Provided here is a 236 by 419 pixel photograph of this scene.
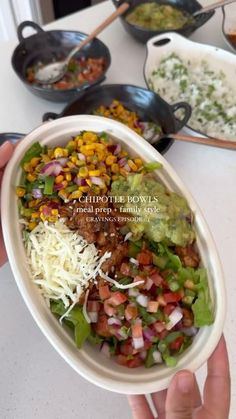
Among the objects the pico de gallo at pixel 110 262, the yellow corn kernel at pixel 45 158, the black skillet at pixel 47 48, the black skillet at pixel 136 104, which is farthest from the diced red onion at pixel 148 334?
the black skillet at pixel 47 48

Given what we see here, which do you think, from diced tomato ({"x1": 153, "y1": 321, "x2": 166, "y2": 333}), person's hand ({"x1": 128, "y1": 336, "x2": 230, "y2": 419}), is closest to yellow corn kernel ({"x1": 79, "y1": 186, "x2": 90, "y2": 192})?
diced tomato ({"x1": 153, "y1": 321, "x2": 166, "y2": 333})

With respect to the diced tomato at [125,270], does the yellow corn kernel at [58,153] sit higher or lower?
higher

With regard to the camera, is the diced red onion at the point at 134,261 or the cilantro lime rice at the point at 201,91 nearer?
the diced red onion at the point at 134,261

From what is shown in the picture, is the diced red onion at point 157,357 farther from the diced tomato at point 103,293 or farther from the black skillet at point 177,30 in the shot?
the black skillet at point 177,30

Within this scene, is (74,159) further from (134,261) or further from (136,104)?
(136,104)

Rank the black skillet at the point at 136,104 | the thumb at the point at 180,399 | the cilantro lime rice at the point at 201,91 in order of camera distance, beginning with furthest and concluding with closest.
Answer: the cilantro lime rice at the point at 201,91 < the black skillet at the point at 136,104 < the thumb at the point at 180,399

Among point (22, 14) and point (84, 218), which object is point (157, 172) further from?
point (22, 14)
